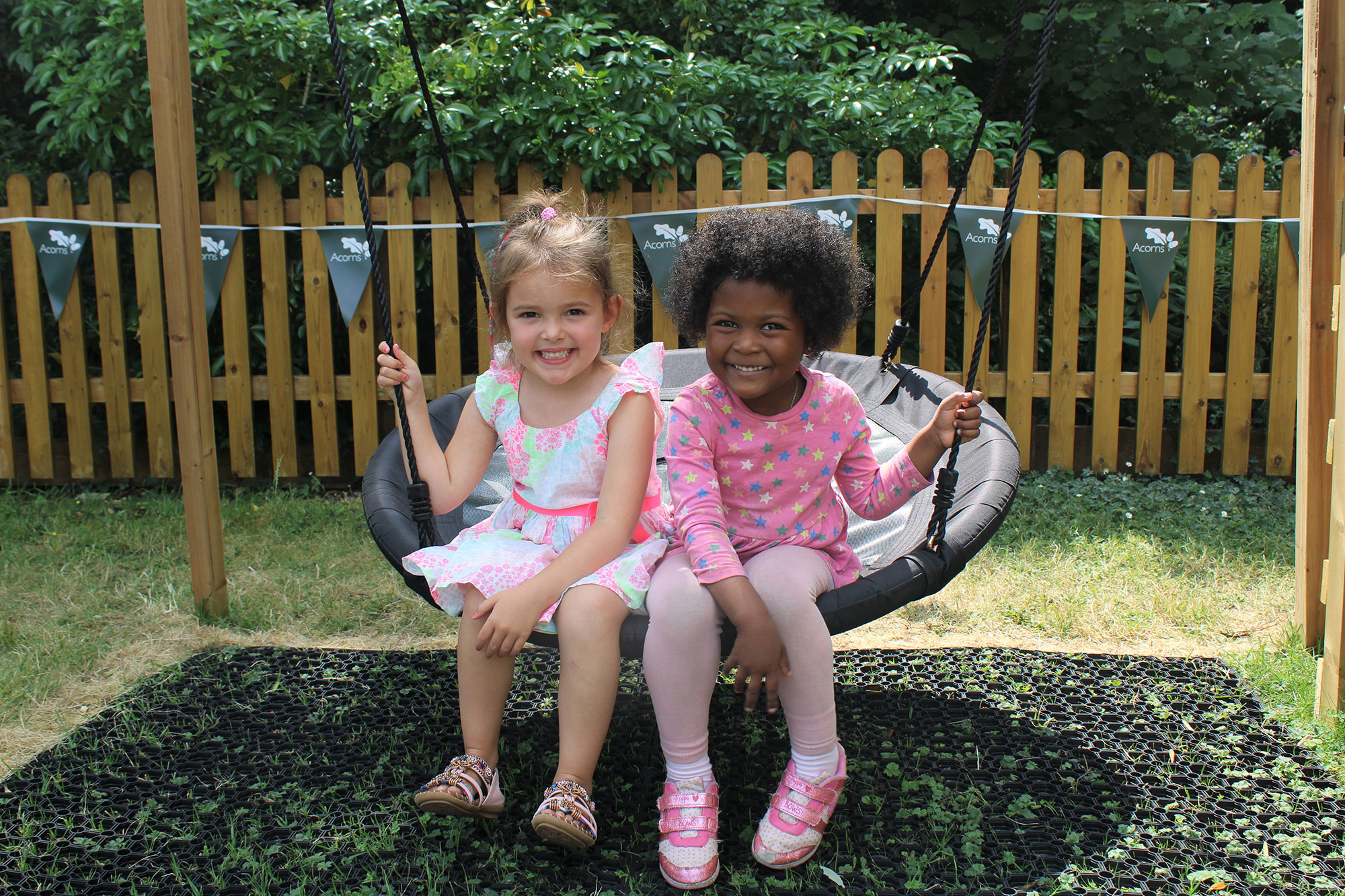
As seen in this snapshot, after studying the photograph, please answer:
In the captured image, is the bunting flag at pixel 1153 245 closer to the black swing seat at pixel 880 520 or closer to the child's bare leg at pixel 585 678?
the black swing seat at pixel 880 520

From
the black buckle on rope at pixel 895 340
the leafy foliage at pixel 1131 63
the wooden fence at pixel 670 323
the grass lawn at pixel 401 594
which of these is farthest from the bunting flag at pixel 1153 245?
the black buckle on rope at pixel 895 340

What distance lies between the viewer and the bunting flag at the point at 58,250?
14.5 ft

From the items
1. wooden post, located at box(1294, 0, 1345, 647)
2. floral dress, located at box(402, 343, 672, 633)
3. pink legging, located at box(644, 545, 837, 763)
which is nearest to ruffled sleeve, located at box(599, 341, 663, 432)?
floral dress, located at box(402, 343, 672, 633)

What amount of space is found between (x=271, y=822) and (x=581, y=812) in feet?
2.14

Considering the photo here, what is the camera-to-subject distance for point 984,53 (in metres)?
Answer: 5.64

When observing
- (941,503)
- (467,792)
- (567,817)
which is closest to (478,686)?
(467,792)

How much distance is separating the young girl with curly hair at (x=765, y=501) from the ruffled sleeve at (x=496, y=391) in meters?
0.36

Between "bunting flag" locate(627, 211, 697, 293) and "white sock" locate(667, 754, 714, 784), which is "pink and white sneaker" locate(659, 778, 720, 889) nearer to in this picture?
"white sock" locate(667, 754, 714, 784)

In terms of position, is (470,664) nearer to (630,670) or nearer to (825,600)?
(825,600)

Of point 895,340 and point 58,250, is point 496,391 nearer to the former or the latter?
point 895,340

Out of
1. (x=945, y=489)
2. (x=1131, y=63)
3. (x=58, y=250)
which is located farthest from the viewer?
(x=1131, y=63)

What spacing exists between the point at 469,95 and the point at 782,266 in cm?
291

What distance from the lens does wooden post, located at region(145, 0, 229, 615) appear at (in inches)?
109

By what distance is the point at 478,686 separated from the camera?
1.87m
